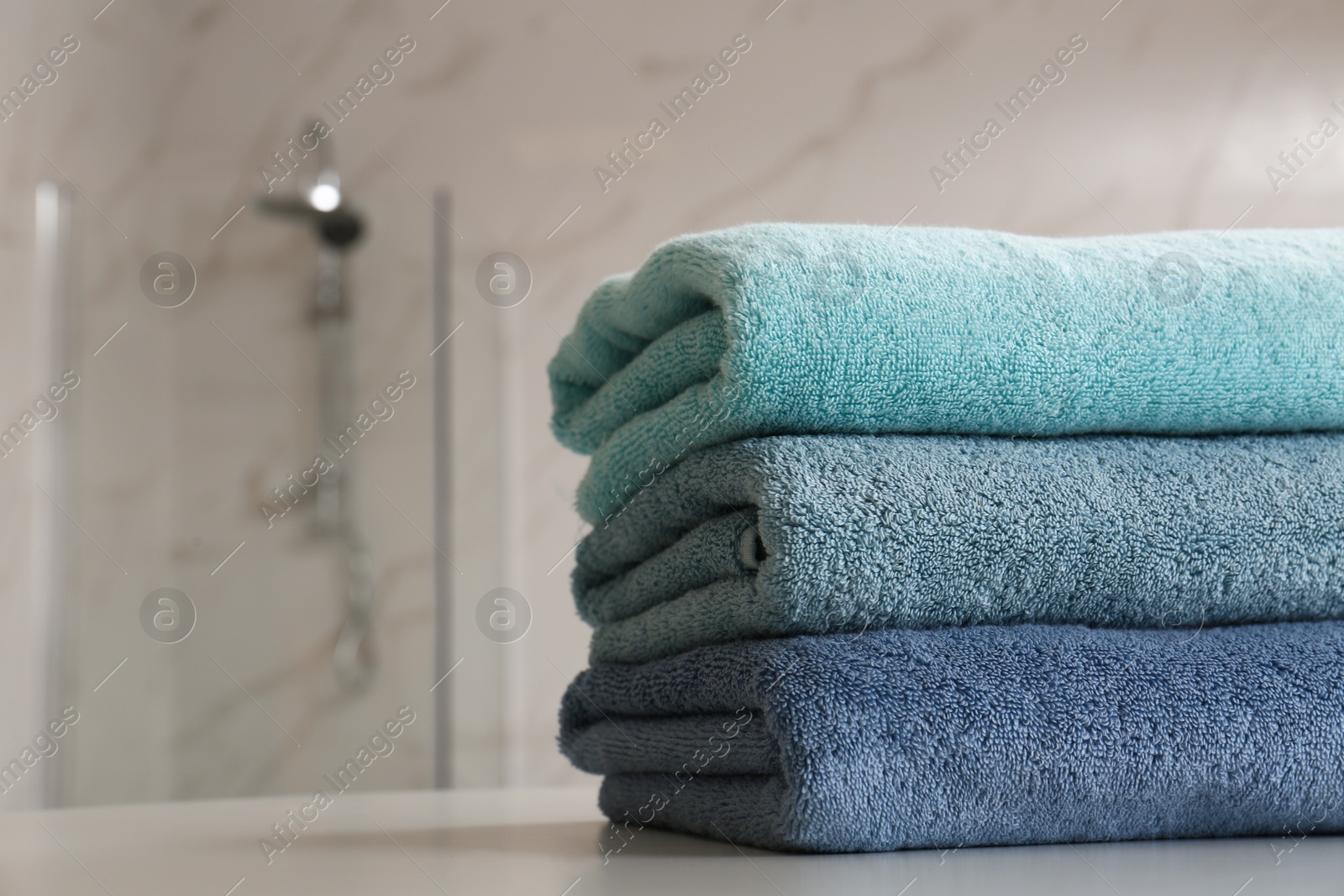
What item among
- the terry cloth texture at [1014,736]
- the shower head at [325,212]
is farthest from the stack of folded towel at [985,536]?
the shower head at [325,212]

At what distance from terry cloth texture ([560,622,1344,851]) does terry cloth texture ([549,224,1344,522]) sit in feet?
0.34

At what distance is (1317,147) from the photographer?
1751 mm

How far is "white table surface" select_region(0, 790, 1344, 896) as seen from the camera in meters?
0.41

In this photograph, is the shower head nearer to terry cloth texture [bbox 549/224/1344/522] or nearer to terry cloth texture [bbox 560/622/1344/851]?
terry cloth texture [bbox 549/224/1344/522]

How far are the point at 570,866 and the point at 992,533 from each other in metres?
0.23

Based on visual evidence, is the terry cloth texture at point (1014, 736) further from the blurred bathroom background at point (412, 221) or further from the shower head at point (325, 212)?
the shower head at point (325, 212)

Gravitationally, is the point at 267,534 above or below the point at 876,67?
below

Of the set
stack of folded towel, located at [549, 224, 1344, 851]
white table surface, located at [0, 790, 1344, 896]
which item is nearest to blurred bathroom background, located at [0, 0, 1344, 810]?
white table surface, located at [0, 790, 1344, 896]

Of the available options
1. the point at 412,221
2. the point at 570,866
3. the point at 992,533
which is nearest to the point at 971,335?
the point at 992,533

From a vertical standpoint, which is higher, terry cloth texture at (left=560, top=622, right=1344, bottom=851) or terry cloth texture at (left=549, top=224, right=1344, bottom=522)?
terry cloth texture at (left=549, top=224, right=1344, bottom=522)

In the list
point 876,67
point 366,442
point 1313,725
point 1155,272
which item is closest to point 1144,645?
point 1313,725

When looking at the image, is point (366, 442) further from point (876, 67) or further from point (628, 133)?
point (876, 67)

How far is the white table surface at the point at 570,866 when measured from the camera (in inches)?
16.3

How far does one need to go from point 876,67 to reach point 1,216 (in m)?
1.17
